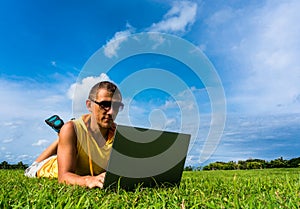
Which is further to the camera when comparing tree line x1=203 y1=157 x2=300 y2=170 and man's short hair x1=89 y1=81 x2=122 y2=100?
tree line x1=203 y1=157 x2=300 y2=170

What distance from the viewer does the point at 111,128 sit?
497 cm

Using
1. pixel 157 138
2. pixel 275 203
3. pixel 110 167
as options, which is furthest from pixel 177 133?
pixel 275 203

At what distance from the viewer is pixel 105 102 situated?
14.3 feet

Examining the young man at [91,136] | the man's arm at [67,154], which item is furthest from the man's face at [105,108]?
the man's arm at [67,154]

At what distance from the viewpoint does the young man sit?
13.8ft

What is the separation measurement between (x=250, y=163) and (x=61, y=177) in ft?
33.9

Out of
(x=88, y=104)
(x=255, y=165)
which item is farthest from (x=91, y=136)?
(x=255, y=165)

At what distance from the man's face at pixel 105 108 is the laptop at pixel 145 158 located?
1.20 metres

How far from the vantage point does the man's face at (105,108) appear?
14.4 ft

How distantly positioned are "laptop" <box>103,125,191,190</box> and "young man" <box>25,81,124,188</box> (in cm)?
92

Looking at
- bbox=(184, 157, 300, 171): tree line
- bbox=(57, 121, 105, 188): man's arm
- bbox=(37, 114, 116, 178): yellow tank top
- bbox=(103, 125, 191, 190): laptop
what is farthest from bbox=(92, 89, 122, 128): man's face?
bbox=(184, 157, 300, 171): tree line

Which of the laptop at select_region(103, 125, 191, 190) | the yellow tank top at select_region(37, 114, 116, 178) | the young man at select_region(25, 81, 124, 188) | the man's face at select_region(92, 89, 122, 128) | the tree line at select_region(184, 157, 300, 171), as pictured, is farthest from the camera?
the tree line at select_region(184, 157, 300, 171)

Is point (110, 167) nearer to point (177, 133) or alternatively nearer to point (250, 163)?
point (177, 133)

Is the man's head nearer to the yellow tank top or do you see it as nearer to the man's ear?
the man's ear
